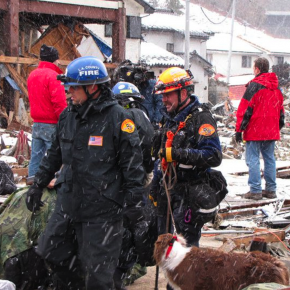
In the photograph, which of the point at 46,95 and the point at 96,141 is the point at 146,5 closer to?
the point at 46,95

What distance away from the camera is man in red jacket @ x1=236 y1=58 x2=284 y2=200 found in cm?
819

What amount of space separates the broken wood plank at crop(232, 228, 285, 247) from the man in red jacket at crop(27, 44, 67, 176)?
3.21 meters

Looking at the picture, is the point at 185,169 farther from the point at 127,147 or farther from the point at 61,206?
the point at 61,206

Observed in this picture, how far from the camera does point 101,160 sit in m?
4.04

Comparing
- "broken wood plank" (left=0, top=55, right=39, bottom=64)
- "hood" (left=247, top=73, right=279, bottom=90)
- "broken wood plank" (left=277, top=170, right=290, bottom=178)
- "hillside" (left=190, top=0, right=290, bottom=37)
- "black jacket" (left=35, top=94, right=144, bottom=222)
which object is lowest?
"broken wood plank" (left=277, top=170, right=290, bottom=178)

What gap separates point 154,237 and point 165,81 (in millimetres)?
1561

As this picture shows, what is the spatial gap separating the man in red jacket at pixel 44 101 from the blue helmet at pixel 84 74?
3.32 meters

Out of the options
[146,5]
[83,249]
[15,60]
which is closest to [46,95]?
[83,249]

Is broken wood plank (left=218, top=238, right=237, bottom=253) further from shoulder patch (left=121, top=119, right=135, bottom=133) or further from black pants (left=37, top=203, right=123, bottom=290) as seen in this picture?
shoulder patch (left=121, top=119, right=135, bottom=133)

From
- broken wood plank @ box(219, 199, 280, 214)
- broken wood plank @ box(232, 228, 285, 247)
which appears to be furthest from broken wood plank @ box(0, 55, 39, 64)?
broken wood plank @ box(232, 228, 285, 247)

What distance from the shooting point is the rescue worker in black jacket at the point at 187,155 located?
438 centimetres

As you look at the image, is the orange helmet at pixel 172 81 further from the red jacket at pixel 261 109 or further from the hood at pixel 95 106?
the red jacket at pixel 261 109

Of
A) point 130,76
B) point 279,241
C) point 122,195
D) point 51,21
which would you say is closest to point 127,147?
point 122,195

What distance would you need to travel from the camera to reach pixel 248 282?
3.80 metres
